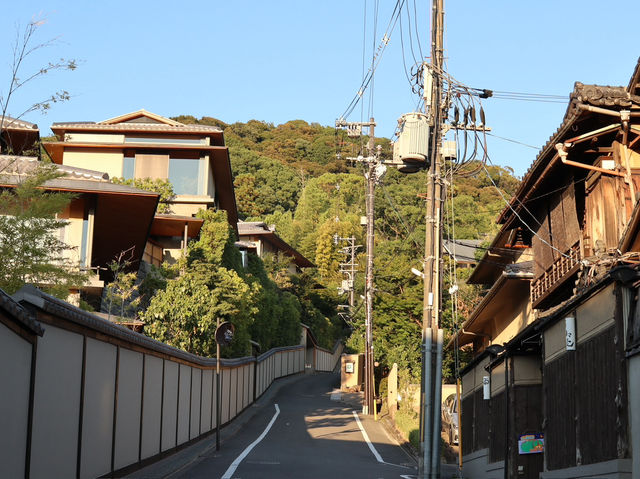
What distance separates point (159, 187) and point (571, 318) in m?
28.7

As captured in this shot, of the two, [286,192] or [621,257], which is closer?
[621,257]

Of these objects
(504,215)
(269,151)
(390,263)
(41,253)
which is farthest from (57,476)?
(269,151)

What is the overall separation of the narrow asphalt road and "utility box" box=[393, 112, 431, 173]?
7.27 meters

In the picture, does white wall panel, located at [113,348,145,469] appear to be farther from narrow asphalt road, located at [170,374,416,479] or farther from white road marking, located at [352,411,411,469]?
white road marking, located at [352,411,411,469]

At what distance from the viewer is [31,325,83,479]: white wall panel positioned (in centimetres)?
946

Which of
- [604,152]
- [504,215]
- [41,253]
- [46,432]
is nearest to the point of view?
[46,432]

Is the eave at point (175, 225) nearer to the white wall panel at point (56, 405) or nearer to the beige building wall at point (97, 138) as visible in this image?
the beige building wall at point (97, 138)

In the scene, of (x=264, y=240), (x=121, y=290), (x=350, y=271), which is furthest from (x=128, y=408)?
(x=350, y=271)

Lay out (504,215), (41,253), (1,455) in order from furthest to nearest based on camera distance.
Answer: (504,215)
(41,253)
(1,455)

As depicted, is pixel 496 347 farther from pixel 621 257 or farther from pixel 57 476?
pixel 57 476

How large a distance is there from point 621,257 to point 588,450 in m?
7.42

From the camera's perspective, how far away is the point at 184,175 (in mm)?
38438

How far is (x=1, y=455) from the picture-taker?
810cm

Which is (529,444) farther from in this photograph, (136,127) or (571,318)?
(136,127)
